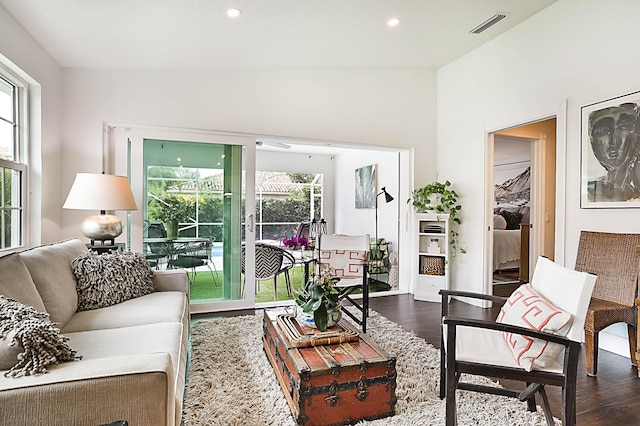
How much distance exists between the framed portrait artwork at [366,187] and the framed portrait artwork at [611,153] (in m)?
3.93

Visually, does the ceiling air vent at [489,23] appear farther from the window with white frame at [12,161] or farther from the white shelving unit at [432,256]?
the window with white frame at [12,161]

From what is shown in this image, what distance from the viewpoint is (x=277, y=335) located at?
2.26m

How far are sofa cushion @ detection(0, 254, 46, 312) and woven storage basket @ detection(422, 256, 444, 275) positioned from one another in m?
3.96

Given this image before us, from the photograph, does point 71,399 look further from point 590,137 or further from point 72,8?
point 590,137

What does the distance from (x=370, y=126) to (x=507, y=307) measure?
10.2ft

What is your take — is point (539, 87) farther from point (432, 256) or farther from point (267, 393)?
point (267, 393)

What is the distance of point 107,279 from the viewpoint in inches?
98.4

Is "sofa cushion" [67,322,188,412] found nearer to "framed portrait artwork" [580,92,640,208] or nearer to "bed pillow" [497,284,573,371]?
"bed pillow" [497,284,573,371]

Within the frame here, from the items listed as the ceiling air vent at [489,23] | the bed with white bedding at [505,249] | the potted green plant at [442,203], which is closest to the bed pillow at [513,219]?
the bed with white bedding at [505,249]

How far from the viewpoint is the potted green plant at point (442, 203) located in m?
4.58

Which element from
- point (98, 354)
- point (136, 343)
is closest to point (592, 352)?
point (136, 343)

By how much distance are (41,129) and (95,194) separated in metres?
0.79

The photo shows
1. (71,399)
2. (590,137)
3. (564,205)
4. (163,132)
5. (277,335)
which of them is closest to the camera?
(71,399)

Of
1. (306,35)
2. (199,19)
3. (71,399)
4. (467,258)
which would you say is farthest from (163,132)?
(467,258)
